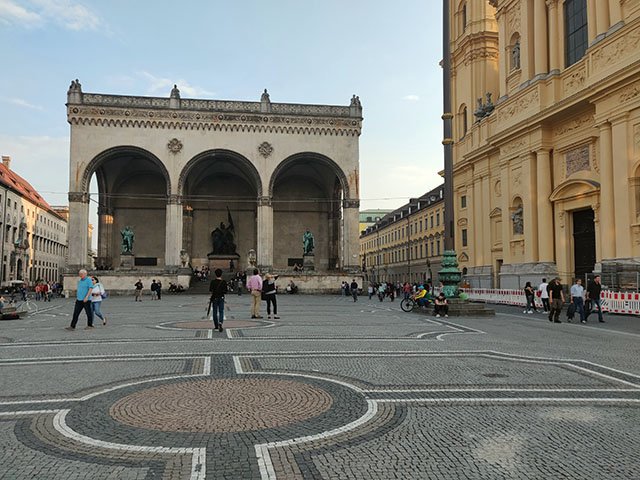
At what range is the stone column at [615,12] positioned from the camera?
21.6 m

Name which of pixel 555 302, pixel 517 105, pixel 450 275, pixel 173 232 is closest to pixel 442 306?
pixel 450 275

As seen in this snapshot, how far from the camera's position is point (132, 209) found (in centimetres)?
4950

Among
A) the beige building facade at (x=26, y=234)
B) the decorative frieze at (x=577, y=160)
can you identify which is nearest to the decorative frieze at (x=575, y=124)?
the decorative frieze at (x=577, y=160)

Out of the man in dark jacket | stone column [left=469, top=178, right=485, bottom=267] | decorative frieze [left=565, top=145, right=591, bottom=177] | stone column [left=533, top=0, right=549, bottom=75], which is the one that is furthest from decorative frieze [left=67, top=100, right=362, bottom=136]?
the man in dark jacket

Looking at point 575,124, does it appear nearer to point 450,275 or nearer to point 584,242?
point 584,242

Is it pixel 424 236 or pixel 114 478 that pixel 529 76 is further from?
pixel 424 236

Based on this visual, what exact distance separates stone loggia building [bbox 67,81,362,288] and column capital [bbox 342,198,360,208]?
0.09m

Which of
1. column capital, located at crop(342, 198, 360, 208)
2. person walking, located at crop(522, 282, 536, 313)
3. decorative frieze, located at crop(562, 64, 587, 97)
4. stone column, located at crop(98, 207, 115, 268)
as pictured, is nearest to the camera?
person walking, located at crop(522, 282, 536, 313)

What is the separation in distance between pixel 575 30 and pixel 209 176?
35729mm

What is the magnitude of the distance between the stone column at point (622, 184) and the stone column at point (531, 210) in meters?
6.01

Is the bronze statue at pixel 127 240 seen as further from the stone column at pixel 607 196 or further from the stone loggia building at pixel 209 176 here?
the stone column at pixel 607 196

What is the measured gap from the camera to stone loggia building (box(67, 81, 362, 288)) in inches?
1667

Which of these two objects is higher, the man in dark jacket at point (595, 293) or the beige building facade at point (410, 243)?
the beige building facade at point (410, 243)

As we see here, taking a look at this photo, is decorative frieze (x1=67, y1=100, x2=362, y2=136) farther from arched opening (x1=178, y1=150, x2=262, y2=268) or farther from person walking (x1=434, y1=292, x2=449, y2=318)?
person walking (x1=434, y1=292, x2=449, y2=318)
